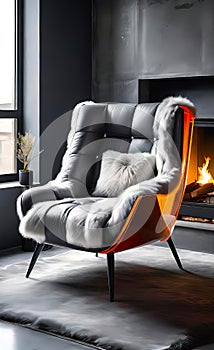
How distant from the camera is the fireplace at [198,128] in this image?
401cm

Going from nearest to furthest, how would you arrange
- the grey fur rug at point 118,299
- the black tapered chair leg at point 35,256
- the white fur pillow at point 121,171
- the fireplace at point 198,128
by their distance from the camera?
1. the grey fur rug at point 118,299
2. the black tapered chair leg at point 35,256
3. the white fur pillow at point 121,171
4. the fireplace at point 198,128

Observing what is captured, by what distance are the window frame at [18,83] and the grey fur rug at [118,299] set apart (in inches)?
32.7

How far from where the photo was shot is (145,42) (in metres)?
4.21

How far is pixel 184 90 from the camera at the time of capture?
4.23m

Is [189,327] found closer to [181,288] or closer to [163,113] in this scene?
[181,288]

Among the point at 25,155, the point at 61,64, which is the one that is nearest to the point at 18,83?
the point at 61,64

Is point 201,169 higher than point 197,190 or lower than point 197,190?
higher

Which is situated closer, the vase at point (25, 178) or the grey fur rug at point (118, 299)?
the grey fur rug at point (118, 299)

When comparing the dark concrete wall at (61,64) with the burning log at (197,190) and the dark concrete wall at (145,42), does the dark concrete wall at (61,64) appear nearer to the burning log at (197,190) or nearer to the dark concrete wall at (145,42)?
the dark concrete wall at (145,42)

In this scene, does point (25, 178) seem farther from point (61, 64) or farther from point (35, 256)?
point (61, 64)

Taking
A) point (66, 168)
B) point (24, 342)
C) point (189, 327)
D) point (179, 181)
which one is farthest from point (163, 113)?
point (24, 342)

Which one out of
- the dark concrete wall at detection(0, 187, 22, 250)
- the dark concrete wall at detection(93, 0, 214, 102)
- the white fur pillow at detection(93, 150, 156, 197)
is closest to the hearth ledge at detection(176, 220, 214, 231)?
the white fur pillow at detection(93, 150, 156, 197)

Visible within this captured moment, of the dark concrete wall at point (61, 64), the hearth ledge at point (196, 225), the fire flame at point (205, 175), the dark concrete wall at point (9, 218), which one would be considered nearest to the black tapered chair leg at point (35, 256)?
the dark concrete wall at point (9, 218)

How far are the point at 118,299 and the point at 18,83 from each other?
2.06 metres
